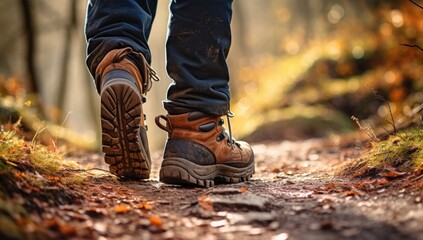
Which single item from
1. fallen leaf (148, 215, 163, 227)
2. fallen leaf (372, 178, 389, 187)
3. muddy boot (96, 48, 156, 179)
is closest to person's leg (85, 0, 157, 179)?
muddy boot (96, 48, 156, 179)

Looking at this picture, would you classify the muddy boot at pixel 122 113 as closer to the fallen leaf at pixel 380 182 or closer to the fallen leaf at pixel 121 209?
the fallen leaf at pixel 121 209

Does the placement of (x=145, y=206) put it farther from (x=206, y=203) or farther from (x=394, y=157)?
(x=394, y=157)

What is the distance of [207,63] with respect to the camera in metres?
2.45

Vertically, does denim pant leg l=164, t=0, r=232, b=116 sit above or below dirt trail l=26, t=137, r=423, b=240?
above

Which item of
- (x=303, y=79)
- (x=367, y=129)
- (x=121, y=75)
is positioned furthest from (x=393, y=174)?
(x=303, y=79)

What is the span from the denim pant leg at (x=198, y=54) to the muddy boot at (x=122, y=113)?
0.58ft

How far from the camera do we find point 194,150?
8.18ft

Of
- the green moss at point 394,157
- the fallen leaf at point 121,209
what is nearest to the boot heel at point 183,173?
the fallen leaf at point 121,209

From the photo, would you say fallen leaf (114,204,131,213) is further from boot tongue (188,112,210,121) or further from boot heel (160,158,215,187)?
boot tongue (188,112,210,121)

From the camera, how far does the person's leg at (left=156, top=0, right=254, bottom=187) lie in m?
2.43

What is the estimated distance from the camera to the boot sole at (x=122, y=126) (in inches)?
89.4

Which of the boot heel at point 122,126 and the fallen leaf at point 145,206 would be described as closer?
the fallen leaf at point 145,206

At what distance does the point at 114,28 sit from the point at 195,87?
475 millimetres

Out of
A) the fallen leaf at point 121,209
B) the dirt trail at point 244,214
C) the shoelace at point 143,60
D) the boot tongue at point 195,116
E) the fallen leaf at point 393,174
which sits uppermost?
the shoelace at point 143,60
